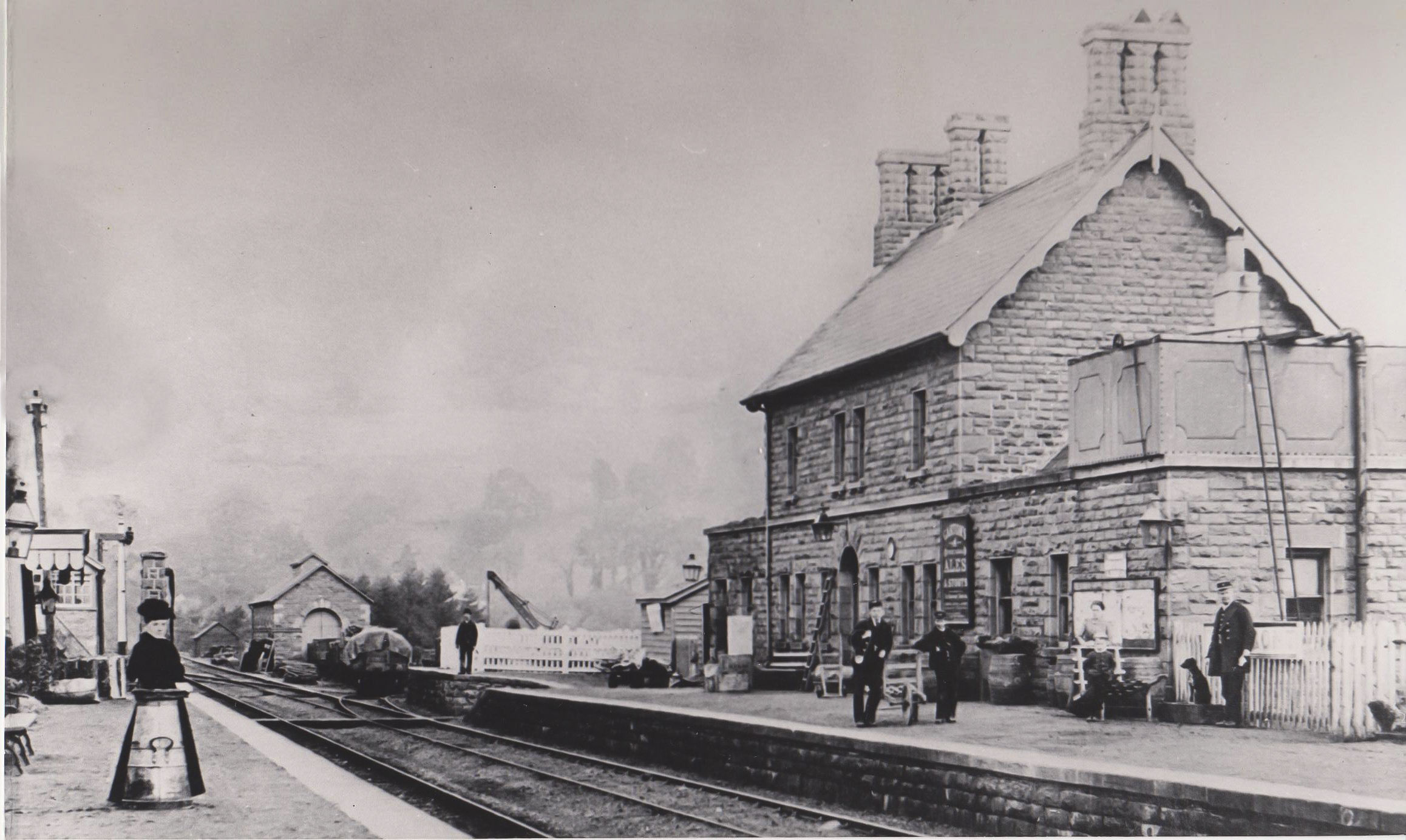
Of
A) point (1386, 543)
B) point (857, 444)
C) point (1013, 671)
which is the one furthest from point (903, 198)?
point (1386, 543)

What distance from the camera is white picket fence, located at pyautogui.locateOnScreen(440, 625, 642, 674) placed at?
59.1 ft

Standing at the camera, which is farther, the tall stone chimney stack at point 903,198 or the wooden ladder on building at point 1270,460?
the tall stone chimney stack at point 903,198

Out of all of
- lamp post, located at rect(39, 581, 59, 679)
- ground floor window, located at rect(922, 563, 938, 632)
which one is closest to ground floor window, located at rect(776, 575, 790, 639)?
ground floor window, located at rect(922, 563, 938, 632)

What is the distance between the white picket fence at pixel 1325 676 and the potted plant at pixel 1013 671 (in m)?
2.52

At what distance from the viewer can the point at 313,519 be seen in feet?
49.6

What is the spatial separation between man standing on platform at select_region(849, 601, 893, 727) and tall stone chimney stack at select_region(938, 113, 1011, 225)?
4.74m

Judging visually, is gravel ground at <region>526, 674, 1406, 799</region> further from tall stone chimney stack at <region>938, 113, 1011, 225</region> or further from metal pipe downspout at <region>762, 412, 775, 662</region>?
tall stone chimney stack at <region>938, 113, 1011, 225</region>

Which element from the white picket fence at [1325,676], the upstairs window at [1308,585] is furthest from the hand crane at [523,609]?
the upstairs window at [1308,585]

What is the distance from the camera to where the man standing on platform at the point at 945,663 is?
15.3 m

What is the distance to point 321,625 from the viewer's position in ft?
52.9

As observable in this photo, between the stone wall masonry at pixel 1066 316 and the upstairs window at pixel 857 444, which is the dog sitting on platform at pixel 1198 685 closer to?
the stone wall masonry at pixel 1066 316

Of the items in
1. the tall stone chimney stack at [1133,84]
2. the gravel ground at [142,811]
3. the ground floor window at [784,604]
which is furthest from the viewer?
the ground floor window at [784,604]

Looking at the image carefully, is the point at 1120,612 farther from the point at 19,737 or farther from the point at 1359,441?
the point at 19,737

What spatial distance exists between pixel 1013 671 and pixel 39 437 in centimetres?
927
